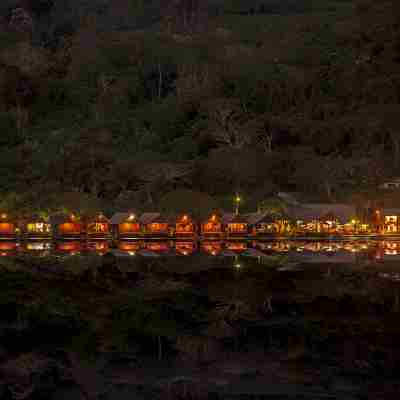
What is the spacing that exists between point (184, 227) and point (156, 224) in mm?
2893

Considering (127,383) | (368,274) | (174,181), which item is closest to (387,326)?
(127,383)

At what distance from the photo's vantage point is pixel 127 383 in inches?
495

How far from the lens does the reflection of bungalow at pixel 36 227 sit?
223 feet

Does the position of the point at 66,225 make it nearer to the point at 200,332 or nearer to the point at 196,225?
the point at 196,225

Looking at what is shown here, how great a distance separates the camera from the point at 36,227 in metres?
70.0

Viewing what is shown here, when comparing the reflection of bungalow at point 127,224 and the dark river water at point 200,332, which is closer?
the dark river water at point 200,332

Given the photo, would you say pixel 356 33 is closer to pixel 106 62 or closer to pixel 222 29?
pixel 222 29

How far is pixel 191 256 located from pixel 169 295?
17.2 meters

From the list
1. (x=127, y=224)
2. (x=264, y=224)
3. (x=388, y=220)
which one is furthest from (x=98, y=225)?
(x=388, y=220)

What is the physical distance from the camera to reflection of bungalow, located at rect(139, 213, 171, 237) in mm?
68000

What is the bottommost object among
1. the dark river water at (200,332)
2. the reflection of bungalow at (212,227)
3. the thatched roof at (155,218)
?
the dark river water at (200,332)

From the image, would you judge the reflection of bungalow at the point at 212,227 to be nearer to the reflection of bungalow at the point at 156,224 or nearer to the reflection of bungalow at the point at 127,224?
the reflection of bungalow at the point at 156,224

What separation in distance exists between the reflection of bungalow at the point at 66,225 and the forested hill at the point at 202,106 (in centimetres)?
431

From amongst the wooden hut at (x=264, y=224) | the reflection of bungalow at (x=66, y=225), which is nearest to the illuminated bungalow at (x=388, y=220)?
the wooden hut at (x=264, y=224)
